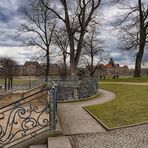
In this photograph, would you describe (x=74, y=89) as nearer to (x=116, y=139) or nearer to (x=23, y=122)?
(x=23, y=122)

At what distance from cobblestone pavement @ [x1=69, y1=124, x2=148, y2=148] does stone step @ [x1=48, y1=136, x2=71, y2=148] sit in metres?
0.13

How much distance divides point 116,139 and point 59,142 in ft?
4.15

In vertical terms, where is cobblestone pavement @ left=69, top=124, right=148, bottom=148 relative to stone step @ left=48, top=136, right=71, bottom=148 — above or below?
above

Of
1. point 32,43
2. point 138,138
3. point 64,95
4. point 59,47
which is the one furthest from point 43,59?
point 138,138

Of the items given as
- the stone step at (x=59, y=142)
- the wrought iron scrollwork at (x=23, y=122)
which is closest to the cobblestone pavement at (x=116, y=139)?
the stone step at (x=59, y=142)

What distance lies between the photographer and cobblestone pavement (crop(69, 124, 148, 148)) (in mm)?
4617

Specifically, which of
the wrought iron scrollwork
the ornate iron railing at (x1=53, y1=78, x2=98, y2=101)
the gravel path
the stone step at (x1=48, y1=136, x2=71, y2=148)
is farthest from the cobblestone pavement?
the ornate iron railing at (x1=53, y1=78, x2=98, y2=101)

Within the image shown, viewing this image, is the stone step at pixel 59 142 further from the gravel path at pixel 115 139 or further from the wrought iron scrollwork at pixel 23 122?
the wrought iron scrollwork at pixel 23 122

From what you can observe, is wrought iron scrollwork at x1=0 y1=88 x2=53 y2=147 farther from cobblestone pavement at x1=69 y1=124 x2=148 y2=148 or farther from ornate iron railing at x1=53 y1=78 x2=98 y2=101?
ornate iron railing at x1=53 y1=78 x2=98 y2=101

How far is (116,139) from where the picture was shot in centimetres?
495

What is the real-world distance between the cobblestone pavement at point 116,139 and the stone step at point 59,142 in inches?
5.0

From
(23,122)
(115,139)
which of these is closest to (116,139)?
(115,139)

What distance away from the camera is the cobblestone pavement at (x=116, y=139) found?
4.62 metres

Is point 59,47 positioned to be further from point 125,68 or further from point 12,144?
point 125,68
